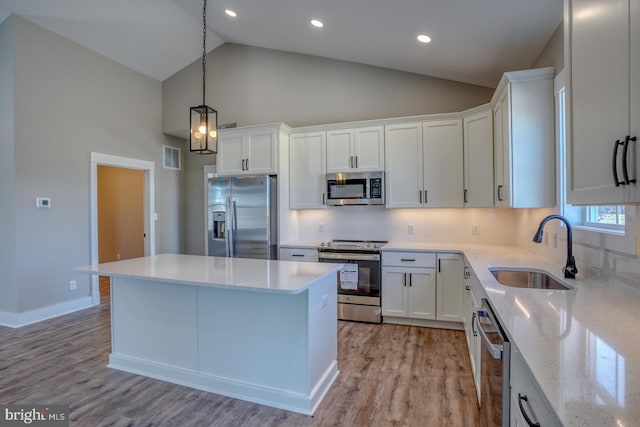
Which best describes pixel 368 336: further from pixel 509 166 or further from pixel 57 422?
pixel 57 422

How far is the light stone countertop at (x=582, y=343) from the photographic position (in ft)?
2.34

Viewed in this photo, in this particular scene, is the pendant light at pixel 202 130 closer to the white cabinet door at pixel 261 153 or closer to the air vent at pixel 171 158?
the white cabinet door at pixel 261 153

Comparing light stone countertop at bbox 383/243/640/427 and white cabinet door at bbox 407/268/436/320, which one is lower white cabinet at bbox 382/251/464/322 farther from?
light stone countertop at bbox 383/243/640/427

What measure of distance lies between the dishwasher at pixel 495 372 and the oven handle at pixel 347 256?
2047 mm

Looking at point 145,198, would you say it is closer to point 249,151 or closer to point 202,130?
point 249,151

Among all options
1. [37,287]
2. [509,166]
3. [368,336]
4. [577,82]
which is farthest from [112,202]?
[577,82]

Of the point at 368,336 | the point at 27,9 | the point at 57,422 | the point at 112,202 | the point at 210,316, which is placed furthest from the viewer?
the point at 112,202

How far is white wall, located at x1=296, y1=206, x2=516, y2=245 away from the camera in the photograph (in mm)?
3834

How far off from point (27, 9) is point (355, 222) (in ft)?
15.1

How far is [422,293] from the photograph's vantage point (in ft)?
11.6

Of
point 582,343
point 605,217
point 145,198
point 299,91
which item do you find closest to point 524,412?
point 582,343

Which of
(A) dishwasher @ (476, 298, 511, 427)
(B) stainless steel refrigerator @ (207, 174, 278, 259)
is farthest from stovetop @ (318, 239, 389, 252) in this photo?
(A) dishwasher @ (476, 298, 511, 427)

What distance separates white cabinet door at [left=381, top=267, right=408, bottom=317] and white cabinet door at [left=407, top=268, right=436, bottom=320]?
0.18 ft

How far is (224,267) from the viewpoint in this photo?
248cm
